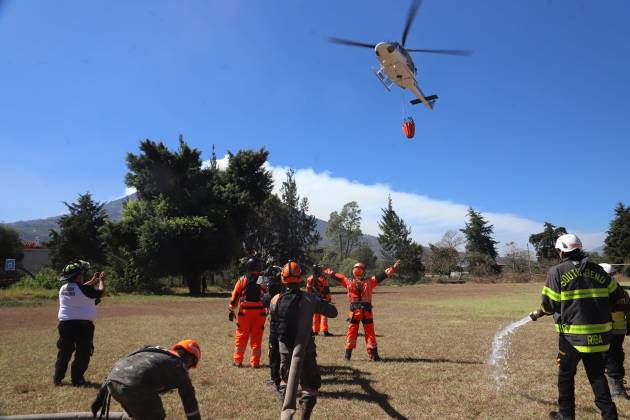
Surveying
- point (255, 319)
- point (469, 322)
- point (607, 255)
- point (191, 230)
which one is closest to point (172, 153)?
point (191, 230)

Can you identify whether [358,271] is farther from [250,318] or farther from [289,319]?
[289,319]

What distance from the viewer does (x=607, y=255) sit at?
58.2 m

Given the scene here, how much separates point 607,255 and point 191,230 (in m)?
51.9

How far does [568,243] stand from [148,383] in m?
5.21

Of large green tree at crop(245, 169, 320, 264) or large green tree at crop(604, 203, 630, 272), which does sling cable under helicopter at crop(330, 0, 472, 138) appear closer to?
large green tree at crop(245, 169, 320, 264)

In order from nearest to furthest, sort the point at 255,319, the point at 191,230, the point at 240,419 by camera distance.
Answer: the point at 240,419 → the point at 255,319 → the point at 191,230

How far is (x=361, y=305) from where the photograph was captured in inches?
421

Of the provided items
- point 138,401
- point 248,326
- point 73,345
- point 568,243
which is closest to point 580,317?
point 568,243

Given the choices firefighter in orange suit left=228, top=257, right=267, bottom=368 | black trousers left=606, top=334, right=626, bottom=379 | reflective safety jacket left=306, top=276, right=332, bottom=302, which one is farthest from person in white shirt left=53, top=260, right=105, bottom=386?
black trousers left=606, top=334, right=626, bottom=379

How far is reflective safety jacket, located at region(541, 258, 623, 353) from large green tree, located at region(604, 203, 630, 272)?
194 ft

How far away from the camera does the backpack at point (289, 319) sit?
19.5 feet

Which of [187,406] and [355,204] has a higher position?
[355,204]

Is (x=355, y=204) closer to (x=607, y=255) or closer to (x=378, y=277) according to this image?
(x=607, y=255)

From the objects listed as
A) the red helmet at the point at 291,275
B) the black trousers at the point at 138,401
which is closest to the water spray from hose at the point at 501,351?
the red helmet at the point at 291,275
